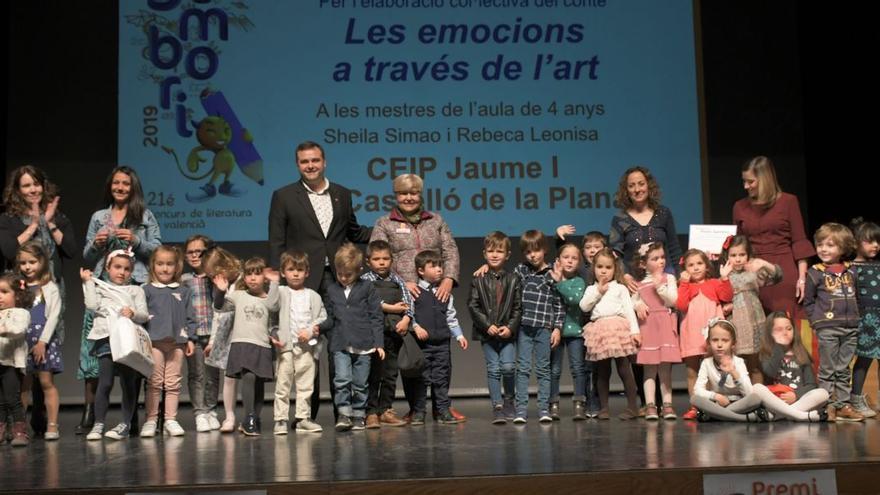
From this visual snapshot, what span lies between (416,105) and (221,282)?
2.84 meters

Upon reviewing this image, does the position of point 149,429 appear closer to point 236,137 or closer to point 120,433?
point 120,433

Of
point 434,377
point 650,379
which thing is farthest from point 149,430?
point 650,379

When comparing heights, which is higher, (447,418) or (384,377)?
(384,377)

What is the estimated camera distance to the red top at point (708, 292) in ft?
18.0

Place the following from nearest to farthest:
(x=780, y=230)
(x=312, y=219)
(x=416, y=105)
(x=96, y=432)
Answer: (x=96, y=432) → (x=312, y=219) → (x=780, y=230) → (x=416, y=105)

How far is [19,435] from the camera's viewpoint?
4.79 meters

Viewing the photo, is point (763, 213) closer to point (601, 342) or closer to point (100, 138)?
point (601, 342)

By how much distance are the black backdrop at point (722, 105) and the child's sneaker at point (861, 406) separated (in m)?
2.68

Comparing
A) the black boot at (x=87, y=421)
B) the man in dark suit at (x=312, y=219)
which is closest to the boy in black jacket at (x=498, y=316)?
the man in dark suit at (x=312, y=219)

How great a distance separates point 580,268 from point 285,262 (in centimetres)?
174

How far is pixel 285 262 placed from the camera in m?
5.19

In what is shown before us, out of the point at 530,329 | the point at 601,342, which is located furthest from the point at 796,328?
the point at 530,329

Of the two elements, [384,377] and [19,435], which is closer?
[19,435]

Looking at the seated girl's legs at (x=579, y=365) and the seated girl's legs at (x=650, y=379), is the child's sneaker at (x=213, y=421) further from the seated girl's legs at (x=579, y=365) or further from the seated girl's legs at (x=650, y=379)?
the seated girl's legs at (x=650, y=379)
